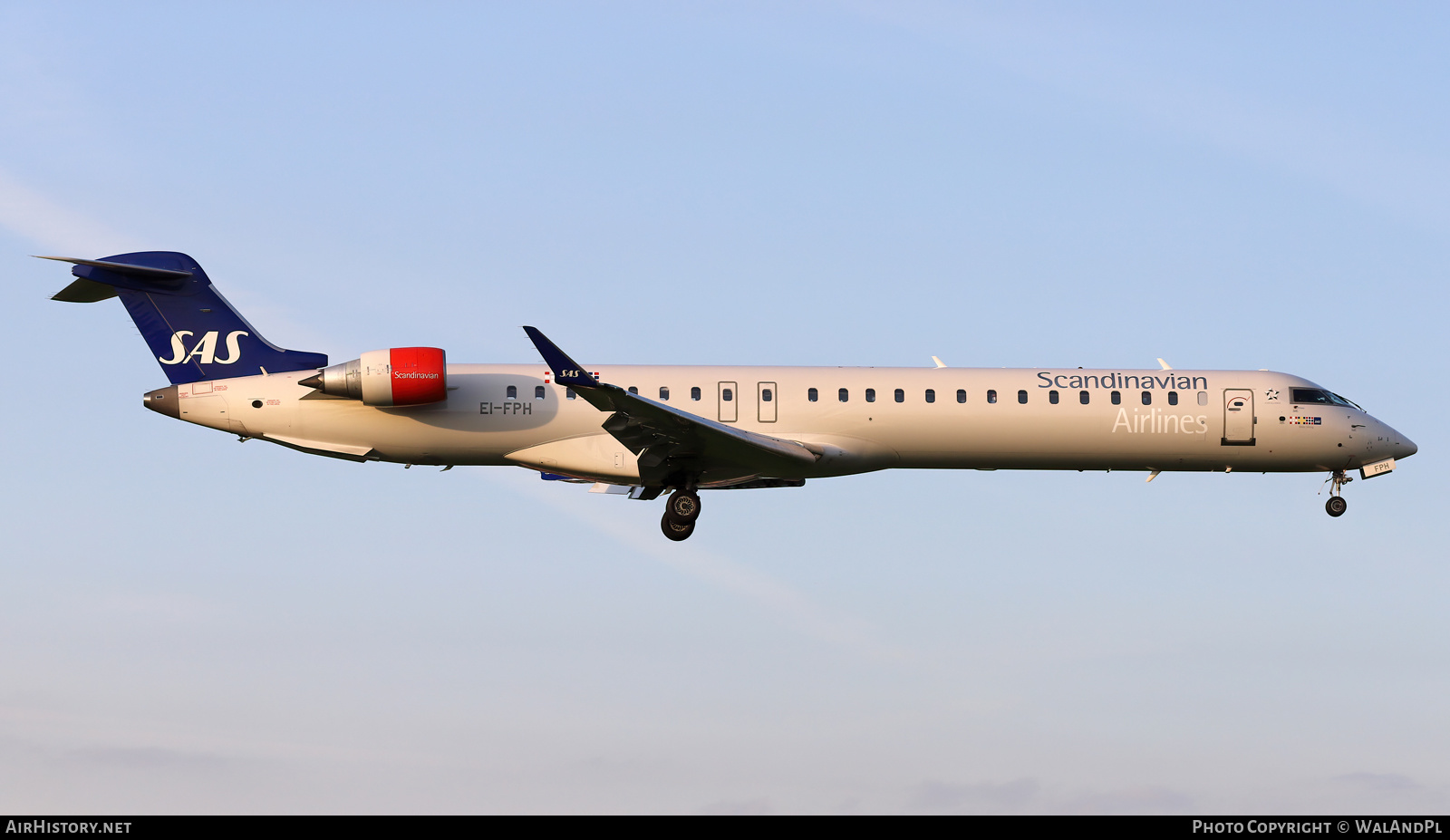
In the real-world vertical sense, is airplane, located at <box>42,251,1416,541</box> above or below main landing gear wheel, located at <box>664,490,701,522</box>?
above

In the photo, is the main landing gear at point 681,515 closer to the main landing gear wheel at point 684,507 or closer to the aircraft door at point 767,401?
the main landing gear wheel at point 684,507

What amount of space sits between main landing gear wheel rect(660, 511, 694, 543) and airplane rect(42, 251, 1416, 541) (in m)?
0.03

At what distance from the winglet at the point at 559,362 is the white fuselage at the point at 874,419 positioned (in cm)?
296

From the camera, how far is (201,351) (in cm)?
2473

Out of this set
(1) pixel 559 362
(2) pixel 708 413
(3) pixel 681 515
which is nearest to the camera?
(1) pixel 559 362

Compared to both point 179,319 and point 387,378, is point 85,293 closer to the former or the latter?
point 179,319

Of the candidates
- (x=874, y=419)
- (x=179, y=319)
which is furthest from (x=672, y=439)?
(x=179, y=319)

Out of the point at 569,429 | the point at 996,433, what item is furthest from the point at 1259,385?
the point at 569,429

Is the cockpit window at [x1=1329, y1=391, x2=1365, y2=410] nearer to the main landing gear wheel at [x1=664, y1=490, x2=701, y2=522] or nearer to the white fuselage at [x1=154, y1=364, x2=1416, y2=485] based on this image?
the white fuselage at [x1=154, y1=364, x2=1416, y2=485]

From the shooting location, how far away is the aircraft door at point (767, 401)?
24.7 metres

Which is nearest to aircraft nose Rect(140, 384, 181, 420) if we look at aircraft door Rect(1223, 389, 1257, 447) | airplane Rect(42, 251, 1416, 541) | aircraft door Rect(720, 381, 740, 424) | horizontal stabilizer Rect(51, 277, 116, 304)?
airplane Rect(42, 251, 1416, 541)

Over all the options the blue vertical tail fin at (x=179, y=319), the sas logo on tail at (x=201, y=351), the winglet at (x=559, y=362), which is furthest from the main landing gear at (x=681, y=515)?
the sas logo on tail at (x=201, y=351)

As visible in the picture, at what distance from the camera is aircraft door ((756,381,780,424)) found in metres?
24.7

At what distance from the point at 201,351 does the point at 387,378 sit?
11.8 ft
